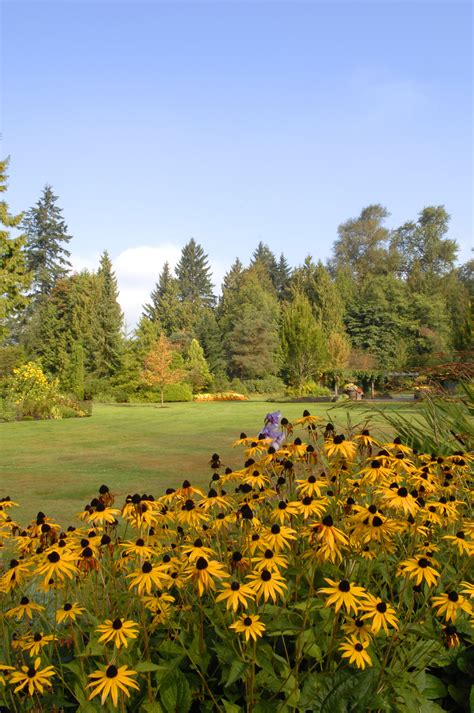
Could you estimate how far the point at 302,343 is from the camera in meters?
25.0

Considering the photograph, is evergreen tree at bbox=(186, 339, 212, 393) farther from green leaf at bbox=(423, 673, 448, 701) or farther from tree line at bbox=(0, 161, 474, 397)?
green leaf at bbox=(423, 673, 448, 701)

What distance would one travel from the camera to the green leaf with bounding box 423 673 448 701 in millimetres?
1793

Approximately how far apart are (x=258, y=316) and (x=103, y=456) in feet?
83.7

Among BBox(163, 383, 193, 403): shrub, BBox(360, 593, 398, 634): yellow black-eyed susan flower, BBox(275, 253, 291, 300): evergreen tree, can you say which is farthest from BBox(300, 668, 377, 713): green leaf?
BBox(275, 253, 291, 300): evergreen tree

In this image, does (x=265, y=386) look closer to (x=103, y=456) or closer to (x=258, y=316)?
(x=258, y=316)

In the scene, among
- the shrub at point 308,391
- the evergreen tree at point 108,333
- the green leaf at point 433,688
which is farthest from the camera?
the evergreen tree at point 108,333

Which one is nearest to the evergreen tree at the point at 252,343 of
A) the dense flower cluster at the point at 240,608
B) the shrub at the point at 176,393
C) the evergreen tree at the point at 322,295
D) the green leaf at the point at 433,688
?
the evergreen tree at the point at 322,295

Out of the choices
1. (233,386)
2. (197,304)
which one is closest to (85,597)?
(233,386)

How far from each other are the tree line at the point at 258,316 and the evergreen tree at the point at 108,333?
7cm

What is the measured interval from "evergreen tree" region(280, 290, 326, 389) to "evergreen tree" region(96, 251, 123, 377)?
10.5 metres

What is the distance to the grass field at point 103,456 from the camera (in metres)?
A: 6.25

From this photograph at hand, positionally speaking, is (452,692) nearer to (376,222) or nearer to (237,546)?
(237,546)

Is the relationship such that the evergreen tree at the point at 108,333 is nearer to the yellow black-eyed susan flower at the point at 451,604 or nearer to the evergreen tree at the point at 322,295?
→ the evergreen tree at the point at 322,295

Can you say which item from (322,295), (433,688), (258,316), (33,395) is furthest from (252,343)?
(433,688)
